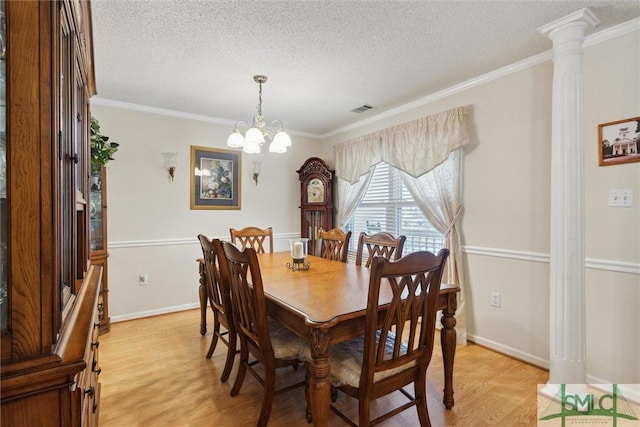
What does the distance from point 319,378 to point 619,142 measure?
7.54 ft

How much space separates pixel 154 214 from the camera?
3551 millimetres

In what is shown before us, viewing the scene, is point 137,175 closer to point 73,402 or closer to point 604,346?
point 73,402

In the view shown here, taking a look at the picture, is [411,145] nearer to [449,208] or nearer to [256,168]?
[449,208]

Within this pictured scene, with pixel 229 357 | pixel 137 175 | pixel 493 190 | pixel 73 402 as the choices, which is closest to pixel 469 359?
pixel 493 190

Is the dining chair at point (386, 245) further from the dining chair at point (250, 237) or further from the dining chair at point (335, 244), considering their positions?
the dining chair at point (250, 237)

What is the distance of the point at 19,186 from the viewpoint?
0.69 m

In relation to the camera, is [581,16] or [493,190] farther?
[493,190]

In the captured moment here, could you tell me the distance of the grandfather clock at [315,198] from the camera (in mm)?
4340

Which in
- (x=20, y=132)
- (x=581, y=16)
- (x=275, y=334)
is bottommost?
(x=275, y=334)

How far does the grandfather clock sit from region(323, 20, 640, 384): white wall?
1.54 metres

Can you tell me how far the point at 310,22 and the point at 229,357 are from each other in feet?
7.34

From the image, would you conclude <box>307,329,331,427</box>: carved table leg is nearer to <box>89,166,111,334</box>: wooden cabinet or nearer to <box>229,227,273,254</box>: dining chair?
<box>229,227,273,254</box>: dining chair

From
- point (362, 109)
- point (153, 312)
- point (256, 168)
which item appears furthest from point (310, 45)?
point (153, 312)
